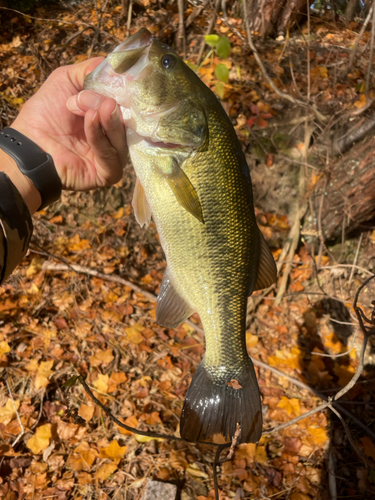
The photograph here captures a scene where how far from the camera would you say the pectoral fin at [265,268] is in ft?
5.79

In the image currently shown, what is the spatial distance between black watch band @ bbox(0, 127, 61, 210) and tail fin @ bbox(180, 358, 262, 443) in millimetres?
1429

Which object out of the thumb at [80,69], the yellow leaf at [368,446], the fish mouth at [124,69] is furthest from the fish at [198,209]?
the yellow leaf at [368,446]

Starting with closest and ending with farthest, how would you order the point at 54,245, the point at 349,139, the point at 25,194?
the point at 25,194
the point at 349,139
the point at 54,245

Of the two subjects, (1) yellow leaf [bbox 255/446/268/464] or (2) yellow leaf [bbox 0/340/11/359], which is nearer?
(1) yellow leaf [bbox 255/446/268/464]

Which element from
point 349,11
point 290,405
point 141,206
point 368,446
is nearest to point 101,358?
point 290,405

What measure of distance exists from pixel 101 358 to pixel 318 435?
7.16ft

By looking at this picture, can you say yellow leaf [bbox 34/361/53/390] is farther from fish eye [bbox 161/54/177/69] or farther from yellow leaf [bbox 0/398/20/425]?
fish eye [bbox 161/54/177/69]

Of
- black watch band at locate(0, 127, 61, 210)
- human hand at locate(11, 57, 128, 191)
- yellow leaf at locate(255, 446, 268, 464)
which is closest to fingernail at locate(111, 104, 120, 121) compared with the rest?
human hand at locate(11, 57, 128, 191)

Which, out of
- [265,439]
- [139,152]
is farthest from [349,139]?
[265,439]

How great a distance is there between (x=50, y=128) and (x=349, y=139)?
3228 millimetres

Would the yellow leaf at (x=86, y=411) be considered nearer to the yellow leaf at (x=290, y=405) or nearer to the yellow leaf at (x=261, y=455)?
the yellow leaf at (x=261, y=455)

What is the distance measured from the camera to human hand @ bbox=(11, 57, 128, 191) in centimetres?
205

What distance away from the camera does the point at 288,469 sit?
9.16ft

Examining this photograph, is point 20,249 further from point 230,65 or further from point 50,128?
point 230,65
